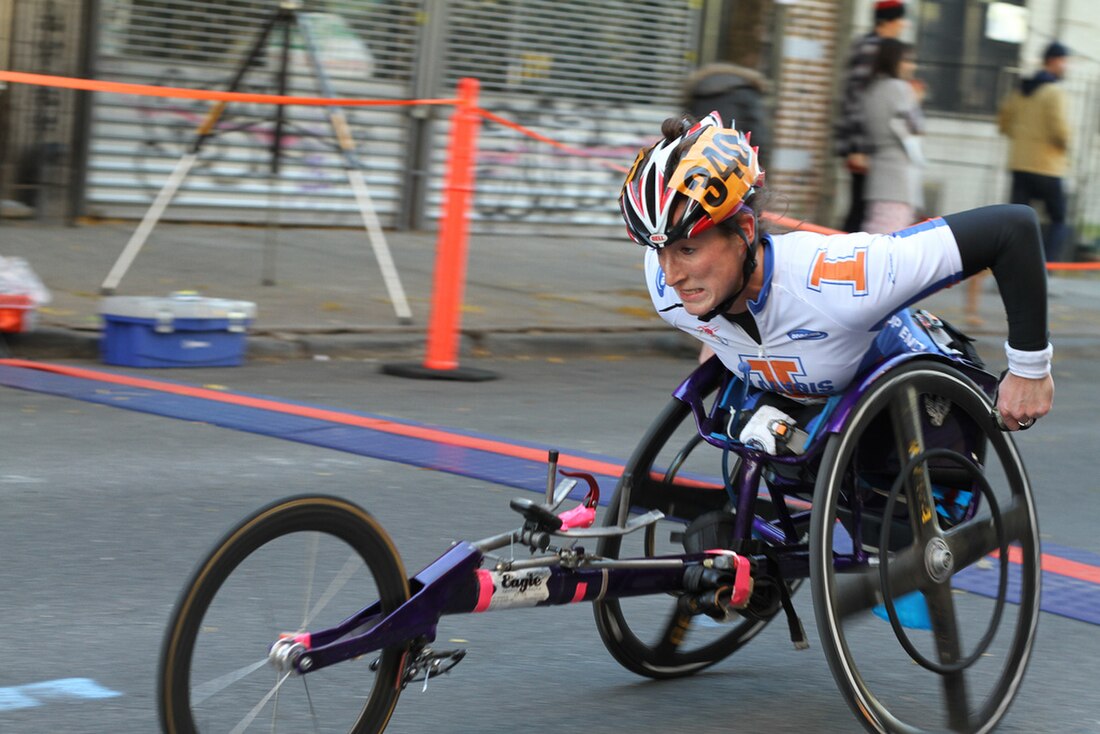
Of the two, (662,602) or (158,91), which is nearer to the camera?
(662,602)

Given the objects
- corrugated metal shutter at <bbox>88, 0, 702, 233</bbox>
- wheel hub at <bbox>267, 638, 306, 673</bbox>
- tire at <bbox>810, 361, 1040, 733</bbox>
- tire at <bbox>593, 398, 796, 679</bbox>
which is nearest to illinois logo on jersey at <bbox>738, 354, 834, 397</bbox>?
tire at <bbox>810, 361, 1040, 733</bbox>

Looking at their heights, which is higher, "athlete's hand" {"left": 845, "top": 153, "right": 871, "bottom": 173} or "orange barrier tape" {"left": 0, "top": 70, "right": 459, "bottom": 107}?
"orange barrier tape" {"left": 0, "top": 70, "right": 459, "bottom": 107}

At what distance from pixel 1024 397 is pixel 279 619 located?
169 centimetres

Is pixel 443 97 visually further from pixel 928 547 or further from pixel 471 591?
pixel 471 591

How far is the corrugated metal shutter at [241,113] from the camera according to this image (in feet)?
43.0

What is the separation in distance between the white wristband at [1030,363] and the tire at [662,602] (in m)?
0.77

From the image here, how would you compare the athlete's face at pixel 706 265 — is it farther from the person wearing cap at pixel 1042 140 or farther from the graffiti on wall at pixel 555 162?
the graffiti on wall at pixel 555 162

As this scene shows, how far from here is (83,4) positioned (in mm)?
12734

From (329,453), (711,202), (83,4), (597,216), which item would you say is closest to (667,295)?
(711,202)

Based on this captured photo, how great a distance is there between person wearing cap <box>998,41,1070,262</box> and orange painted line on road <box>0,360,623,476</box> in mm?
8300

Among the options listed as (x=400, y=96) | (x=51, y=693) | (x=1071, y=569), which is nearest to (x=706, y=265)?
(x=51, y=693)

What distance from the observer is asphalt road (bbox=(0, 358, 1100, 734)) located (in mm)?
3832

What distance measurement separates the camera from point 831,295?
3566 mm

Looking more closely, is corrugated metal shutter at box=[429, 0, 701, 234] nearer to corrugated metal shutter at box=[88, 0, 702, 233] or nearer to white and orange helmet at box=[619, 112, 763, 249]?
corrugated metal shutter at box=[88, 0, 702, 233]
